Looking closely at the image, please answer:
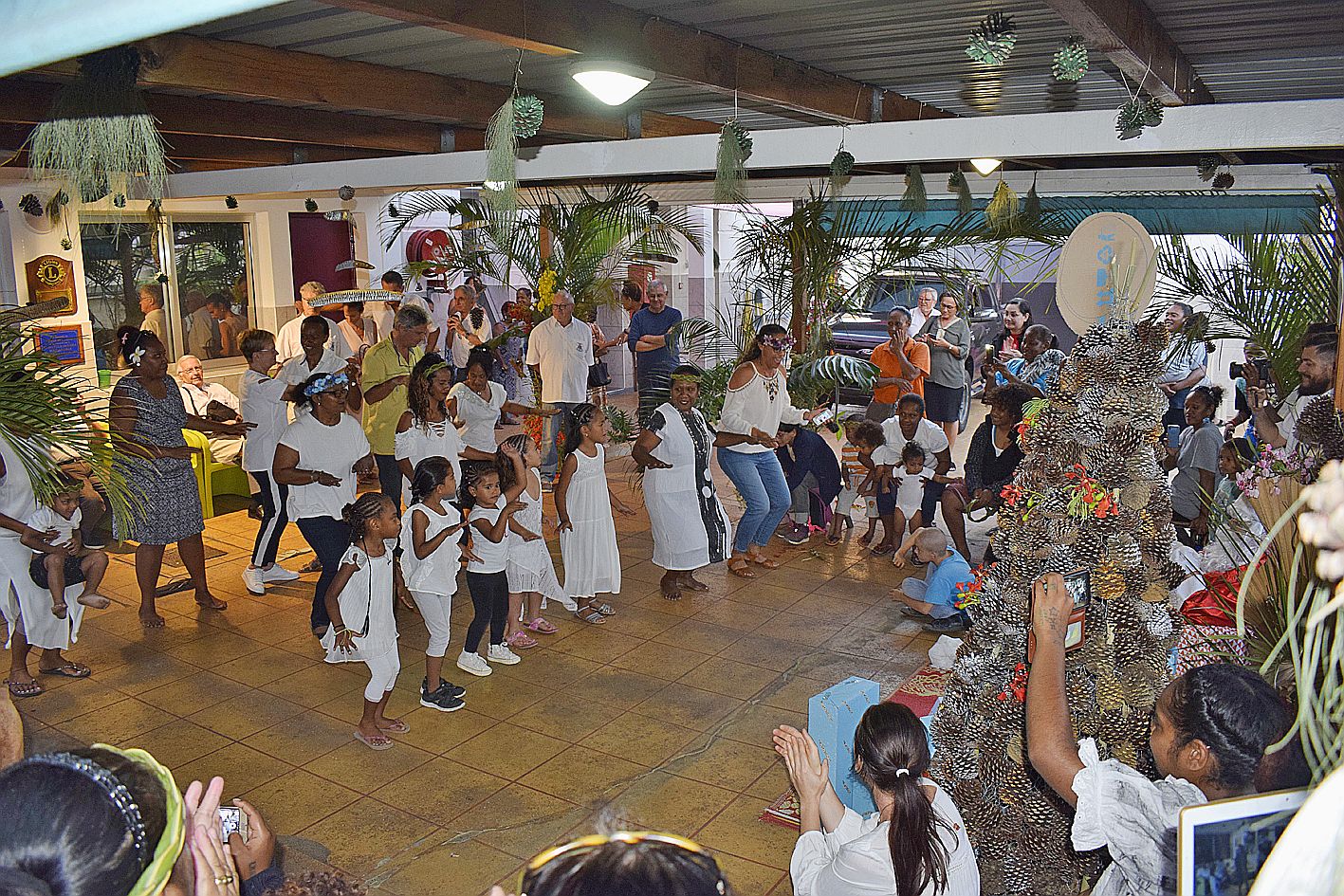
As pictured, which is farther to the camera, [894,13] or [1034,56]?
[1034,56]

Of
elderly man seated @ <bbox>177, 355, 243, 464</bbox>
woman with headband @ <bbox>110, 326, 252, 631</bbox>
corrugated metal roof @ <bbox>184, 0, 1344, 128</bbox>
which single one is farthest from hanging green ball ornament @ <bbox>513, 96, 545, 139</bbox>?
elderly man seated @ <bbox>177, 355, 243, 464</bbox>

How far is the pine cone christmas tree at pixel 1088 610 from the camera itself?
3289 mm

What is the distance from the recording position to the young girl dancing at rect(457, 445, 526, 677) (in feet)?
17.6

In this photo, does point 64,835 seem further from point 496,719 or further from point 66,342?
point 66,342

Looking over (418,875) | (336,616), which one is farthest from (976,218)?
(418,875)

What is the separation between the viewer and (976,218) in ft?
32.5

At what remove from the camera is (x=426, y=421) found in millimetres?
6191

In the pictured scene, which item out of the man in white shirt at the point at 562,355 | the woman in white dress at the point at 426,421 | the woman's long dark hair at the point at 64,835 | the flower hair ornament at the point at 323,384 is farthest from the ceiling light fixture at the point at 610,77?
the woman's long dark hair at the point at 64,835

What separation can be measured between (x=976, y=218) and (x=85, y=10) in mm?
9662

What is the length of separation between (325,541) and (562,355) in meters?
3.22

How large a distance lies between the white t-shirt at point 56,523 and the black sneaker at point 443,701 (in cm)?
212

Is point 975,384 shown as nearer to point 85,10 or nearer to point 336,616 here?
point 336,616

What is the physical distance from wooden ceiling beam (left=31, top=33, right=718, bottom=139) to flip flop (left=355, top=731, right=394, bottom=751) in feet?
11.3

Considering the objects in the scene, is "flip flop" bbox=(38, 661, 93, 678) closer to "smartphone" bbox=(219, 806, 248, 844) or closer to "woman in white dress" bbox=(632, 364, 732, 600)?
"woman in white dress" bbox=(632, 364, 732, 600)
